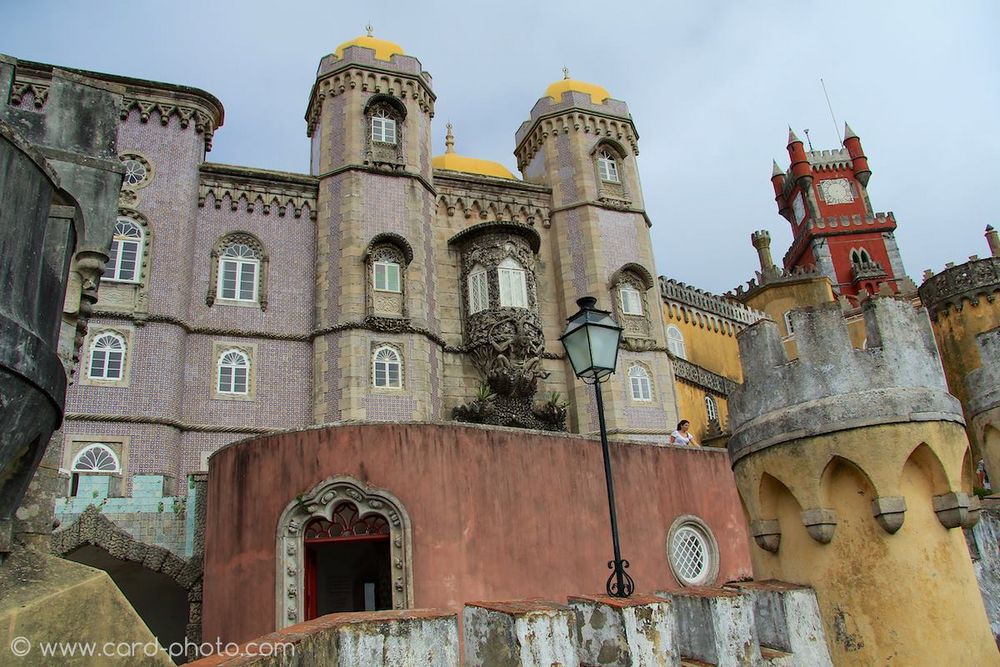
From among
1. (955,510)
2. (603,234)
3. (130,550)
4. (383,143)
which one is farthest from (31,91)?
(955,510)

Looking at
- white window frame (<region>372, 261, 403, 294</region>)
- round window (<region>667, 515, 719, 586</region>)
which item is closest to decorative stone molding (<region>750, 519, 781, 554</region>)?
round window (<region>667, 515, 719, 586</region>)

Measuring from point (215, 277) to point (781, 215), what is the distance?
167 feet

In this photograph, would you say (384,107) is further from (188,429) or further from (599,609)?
(599,609)

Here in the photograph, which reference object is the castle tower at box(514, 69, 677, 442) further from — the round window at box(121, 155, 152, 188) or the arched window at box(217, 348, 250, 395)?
the round window at box(121, 155, 152, 188)

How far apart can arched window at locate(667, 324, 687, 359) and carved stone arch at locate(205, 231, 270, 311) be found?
1552cm

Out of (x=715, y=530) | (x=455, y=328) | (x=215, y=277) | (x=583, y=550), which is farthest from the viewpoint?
(x=455, y=328)

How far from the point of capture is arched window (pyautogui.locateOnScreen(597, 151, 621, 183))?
2558cm

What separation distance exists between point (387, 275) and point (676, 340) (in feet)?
44.0

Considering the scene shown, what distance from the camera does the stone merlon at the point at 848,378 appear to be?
5641mm

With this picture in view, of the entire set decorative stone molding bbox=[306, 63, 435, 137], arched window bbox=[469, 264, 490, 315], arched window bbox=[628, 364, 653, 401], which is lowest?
arched window bbox=[628, 364, 653, 401]

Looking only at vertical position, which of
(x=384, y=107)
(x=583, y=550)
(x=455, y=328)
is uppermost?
(x=384, y=107)

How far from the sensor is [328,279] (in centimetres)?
2089

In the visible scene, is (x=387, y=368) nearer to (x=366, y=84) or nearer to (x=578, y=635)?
(x=366, y=84)

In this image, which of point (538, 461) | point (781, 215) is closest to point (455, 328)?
point (538, 461)
